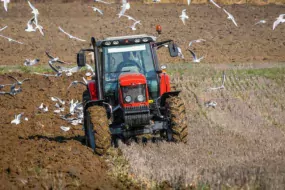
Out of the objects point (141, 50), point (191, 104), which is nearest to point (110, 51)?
point (141, 50)

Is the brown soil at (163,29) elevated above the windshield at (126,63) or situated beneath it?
situated beneath

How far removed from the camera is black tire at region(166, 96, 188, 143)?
10.5 metres

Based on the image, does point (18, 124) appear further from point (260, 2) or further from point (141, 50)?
point (260, 2)

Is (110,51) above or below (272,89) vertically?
above

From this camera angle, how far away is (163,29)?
3450 cm

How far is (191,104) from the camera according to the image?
16531 millimetres

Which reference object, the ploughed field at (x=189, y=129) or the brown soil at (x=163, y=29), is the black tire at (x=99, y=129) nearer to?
the ploughed field at (x=189, y=129)

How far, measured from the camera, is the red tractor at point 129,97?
1050 cm

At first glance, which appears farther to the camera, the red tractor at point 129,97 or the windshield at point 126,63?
the windshield at point 126,63

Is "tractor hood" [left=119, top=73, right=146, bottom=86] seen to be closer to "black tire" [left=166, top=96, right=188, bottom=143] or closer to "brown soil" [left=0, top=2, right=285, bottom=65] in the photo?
"black tire" [left=166, top=96, right=188, bottom=143]

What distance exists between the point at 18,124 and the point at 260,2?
1171 inches

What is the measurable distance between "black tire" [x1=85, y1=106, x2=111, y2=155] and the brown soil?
16284mm

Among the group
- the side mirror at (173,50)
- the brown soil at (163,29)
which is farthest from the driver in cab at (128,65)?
the brown soil at (163,29)

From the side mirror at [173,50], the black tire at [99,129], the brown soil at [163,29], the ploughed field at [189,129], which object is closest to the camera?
the ploughed field at [189,129]
